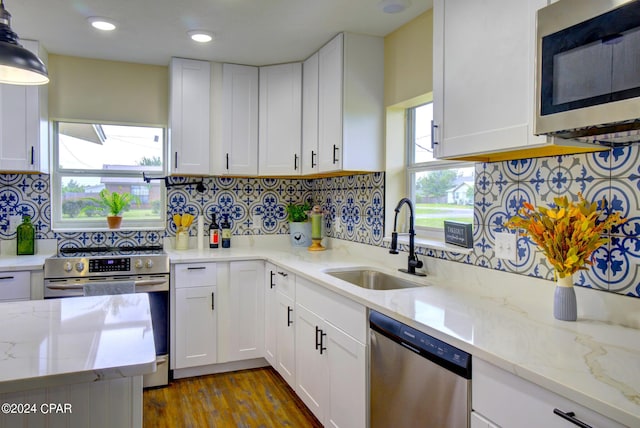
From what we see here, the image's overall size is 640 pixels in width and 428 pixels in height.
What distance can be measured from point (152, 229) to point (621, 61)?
3.33 m

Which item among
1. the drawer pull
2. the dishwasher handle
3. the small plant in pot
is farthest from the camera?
the small plant in pot

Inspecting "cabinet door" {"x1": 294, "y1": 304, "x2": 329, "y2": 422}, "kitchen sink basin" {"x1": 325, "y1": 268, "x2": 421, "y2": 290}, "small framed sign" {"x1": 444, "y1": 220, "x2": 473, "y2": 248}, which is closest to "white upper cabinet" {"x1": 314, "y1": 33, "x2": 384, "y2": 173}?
"kitchen sink basin" {"x1": 325, "y1": 268, "x2": 421, "y2": 290}

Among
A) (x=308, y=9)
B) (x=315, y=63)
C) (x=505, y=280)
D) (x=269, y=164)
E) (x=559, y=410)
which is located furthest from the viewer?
(x=269, y=164)

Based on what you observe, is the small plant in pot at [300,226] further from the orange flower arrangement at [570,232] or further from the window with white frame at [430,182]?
the orange flower arrangement at [570,232]

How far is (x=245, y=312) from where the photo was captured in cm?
330

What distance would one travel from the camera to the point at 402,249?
2680 mm

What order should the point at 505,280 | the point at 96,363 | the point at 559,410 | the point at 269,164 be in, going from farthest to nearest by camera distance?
the point at 269,164 → the point at 505,280 → the point at 96,363 → the point at 559,410

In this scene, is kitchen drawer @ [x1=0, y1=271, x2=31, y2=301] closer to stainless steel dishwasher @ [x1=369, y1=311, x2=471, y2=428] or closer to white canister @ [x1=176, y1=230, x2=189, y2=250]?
white canister @ [x1=176, y1=230, x2=189, y2=250]

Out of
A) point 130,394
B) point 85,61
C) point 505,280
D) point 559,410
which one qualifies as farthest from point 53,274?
point 559,410

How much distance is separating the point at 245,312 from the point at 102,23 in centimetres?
218

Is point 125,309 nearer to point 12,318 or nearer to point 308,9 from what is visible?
point 12,318

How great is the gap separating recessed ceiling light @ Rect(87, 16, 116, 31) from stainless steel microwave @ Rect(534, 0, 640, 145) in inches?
97.6

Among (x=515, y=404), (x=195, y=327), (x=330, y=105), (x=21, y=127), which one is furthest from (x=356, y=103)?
(x=21, y=127)

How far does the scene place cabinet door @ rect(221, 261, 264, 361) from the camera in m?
3.25
